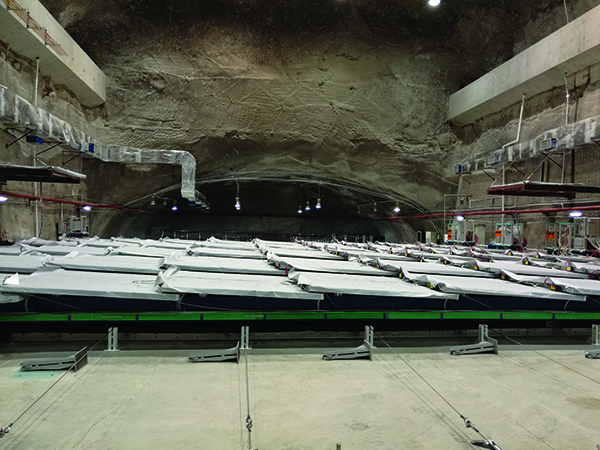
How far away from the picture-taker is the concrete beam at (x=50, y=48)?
6930mm

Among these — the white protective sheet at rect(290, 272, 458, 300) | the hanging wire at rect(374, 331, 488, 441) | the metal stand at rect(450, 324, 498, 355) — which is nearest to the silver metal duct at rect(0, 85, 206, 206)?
the white protective sheet at rect(290, 272, 458, 300)

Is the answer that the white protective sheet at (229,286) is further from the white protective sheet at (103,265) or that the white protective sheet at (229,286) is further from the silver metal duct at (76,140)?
the silver metal duct at (76,140)

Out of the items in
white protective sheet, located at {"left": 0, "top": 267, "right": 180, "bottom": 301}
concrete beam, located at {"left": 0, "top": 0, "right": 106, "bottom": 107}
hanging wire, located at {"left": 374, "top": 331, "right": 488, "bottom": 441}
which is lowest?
hanging wire, located at {"left": 374, "top": 331, "right": 488, "bottom": 441}

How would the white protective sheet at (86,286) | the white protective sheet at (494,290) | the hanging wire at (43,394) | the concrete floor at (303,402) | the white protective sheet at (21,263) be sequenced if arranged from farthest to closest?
the white protective sheet at (21,263) → the white protective sheet at (494,290) → the white protective sheet at (86,286) → the concrete floor at (303,402) → the hanging wire at (43,394)

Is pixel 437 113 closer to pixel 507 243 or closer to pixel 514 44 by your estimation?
pixel 514 44

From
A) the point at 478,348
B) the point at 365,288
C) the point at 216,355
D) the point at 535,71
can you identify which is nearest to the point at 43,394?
the point at 216,355

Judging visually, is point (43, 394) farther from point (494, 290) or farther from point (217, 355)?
point (494, 290)

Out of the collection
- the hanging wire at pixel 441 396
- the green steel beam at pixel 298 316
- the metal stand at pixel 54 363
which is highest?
the green steel beam at pixel 298 316

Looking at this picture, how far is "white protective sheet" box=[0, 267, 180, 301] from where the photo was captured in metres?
3.11

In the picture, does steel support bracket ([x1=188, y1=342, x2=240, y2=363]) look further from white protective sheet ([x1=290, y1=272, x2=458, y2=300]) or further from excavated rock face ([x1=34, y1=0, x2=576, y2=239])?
excavated rock face ([x1=34, y1=0, x2=576, y2=239])

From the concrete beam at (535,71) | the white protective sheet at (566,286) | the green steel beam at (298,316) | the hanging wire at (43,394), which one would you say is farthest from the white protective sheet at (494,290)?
the concrete beam at (535,71)

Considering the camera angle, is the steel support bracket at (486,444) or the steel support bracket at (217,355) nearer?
the steel support bracket at (486,444)

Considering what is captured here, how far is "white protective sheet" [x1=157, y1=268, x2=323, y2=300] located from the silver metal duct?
5087 mm

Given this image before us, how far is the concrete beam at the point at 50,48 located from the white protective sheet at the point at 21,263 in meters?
4.68
